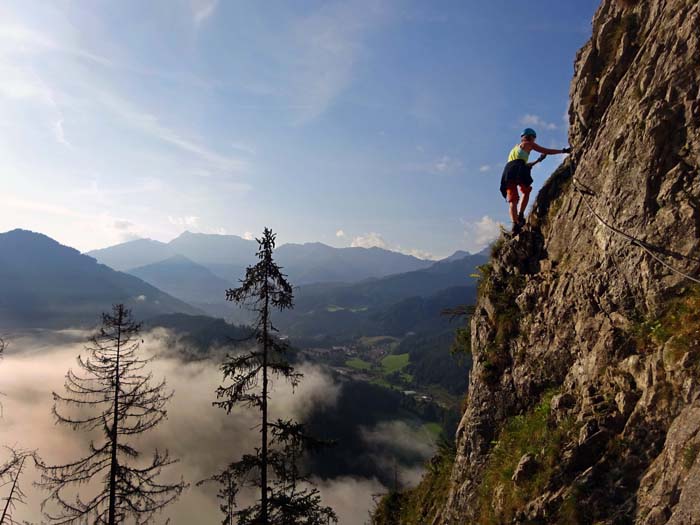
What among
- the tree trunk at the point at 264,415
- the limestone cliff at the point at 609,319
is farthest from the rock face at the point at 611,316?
the tree trunk at the point at 264,415

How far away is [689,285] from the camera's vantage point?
8.33 metres

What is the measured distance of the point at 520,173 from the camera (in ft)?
48.9

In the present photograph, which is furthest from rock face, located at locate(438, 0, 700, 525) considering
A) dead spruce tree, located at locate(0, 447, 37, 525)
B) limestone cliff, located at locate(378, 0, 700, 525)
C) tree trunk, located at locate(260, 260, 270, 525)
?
dead spruce tree, located at locate(0, 447, 37, 525)

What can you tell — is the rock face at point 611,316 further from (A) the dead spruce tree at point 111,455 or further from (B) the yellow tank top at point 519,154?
(A) the dead spruce tree at point 111,455

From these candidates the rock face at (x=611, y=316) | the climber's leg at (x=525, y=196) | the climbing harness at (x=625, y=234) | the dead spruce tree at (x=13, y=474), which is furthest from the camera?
the climber's leg at (x=525, y=196)

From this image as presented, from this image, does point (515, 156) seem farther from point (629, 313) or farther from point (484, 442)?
point (484, 442)

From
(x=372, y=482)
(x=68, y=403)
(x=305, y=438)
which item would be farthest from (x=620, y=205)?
(x=372, y=482)

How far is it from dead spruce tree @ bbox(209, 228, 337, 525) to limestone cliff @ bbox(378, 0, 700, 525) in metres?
6.02

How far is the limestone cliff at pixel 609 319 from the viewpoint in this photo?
7539 mm

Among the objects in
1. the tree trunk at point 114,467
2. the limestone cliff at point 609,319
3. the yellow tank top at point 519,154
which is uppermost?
the yellow tank top at point 519,154

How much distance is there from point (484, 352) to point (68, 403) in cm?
1945

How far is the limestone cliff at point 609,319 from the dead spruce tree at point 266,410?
6019 mm

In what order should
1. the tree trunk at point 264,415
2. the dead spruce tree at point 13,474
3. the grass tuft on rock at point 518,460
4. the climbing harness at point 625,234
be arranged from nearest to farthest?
the climbing harness at point 625,234
the grass tuft on rock at point 518,460
the dead spruce tree at point 13,474
the tree trunk at point 264,415

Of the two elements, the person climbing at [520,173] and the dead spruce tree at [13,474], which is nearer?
the dead spruce tree at [13,474]
